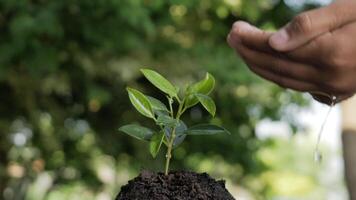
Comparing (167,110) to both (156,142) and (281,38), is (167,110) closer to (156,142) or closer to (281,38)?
(156,142)

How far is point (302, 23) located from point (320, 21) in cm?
2

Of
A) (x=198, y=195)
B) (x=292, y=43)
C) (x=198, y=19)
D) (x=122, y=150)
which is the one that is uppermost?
(x=198, y=19)

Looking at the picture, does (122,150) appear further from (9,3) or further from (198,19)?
(9,3)

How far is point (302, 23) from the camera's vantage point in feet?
2.62

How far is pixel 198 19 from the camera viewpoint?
450 centimetres

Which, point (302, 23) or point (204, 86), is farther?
point (204, 86)

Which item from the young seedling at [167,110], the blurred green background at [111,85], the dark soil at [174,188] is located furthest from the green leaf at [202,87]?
the blurred green background at [111,85]

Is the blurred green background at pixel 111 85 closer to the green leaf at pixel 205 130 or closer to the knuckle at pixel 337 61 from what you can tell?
the green leaf at pixel 205 130

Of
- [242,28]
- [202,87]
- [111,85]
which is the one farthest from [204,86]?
[111,85]

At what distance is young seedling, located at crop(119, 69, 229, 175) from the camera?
92 cm

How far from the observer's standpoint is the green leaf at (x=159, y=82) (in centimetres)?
92

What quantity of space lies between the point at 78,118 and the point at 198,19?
1207 millimetres

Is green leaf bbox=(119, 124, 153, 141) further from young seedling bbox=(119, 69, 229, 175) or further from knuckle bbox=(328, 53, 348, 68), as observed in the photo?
knuckle bbox=(328, 53, 348, 68)

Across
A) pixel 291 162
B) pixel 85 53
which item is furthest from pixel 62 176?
pixel 291 162
